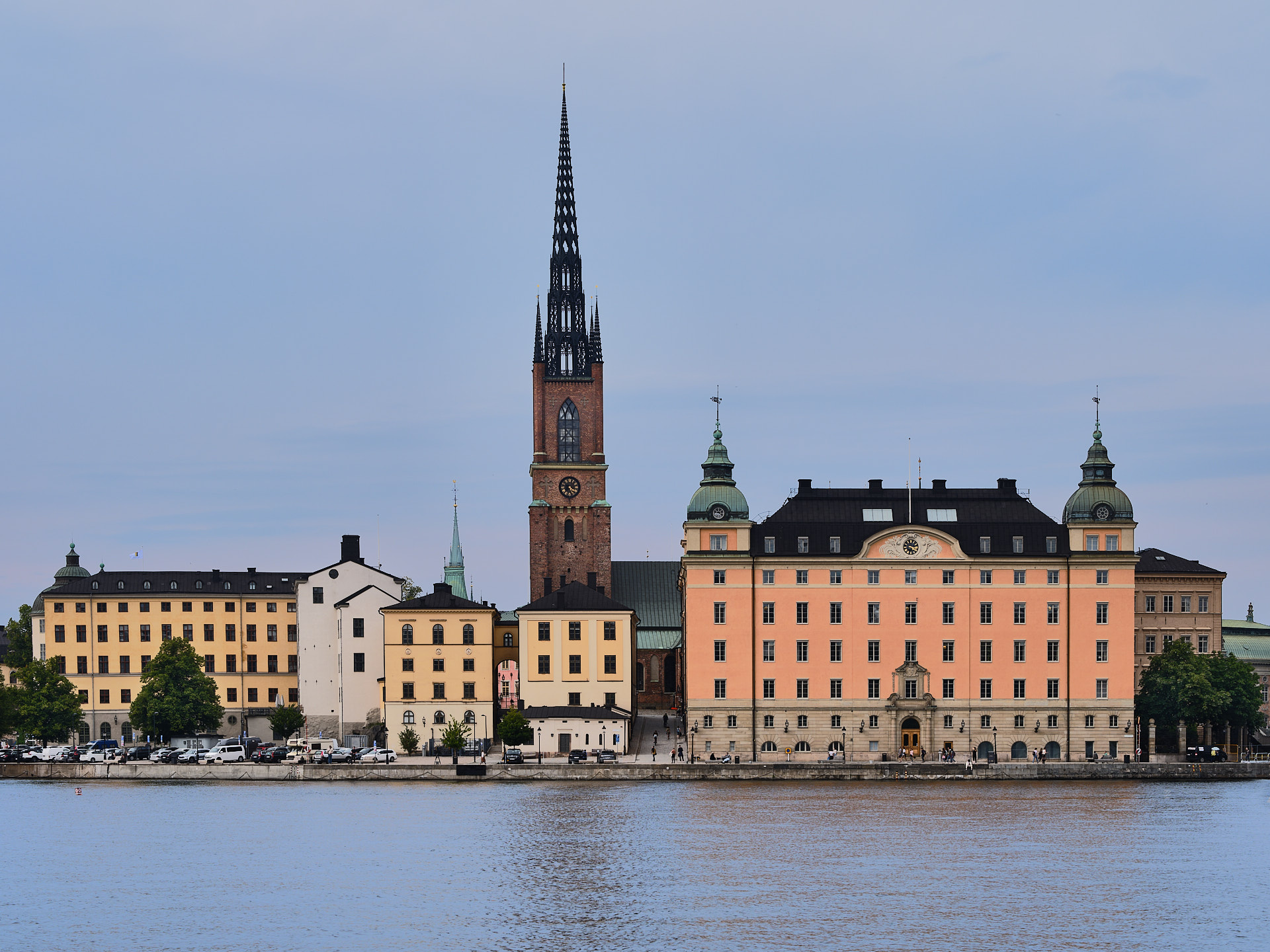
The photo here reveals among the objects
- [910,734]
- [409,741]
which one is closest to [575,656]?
[409,741]

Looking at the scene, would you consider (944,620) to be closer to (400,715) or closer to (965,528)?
(965,528)

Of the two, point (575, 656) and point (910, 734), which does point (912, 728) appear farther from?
point (575, 656)

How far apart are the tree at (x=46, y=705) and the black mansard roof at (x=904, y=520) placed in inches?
1865

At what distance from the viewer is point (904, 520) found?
361ft

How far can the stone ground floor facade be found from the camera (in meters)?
108

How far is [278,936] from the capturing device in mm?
56438

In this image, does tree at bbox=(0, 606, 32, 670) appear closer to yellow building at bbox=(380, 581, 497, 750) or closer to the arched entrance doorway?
yellow building at bbox=(380, 581, 497, 750)

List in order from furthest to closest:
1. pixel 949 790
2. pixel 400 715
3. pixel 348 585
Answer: pixel 348 585
pixel 400 715
pixel 949 790

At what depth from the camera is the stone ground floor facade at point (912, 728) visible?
10825 centimetres

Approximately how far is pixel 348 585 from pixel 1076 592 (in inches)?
1872

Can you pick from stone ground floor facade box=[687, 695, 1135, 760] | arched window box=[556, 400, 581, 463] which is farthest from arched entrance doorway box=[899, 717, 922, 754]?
arched window box=[556, 400, 581, 463]

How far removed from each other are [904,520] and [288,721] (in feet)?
139

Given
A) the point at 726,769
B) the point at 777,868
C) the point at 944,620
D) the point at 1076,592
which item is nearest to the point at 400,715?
the point at 726,769

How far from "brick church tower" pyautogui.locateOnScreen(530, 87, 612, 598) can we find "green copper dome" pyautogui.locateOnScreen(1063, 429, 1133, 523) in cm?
4205
